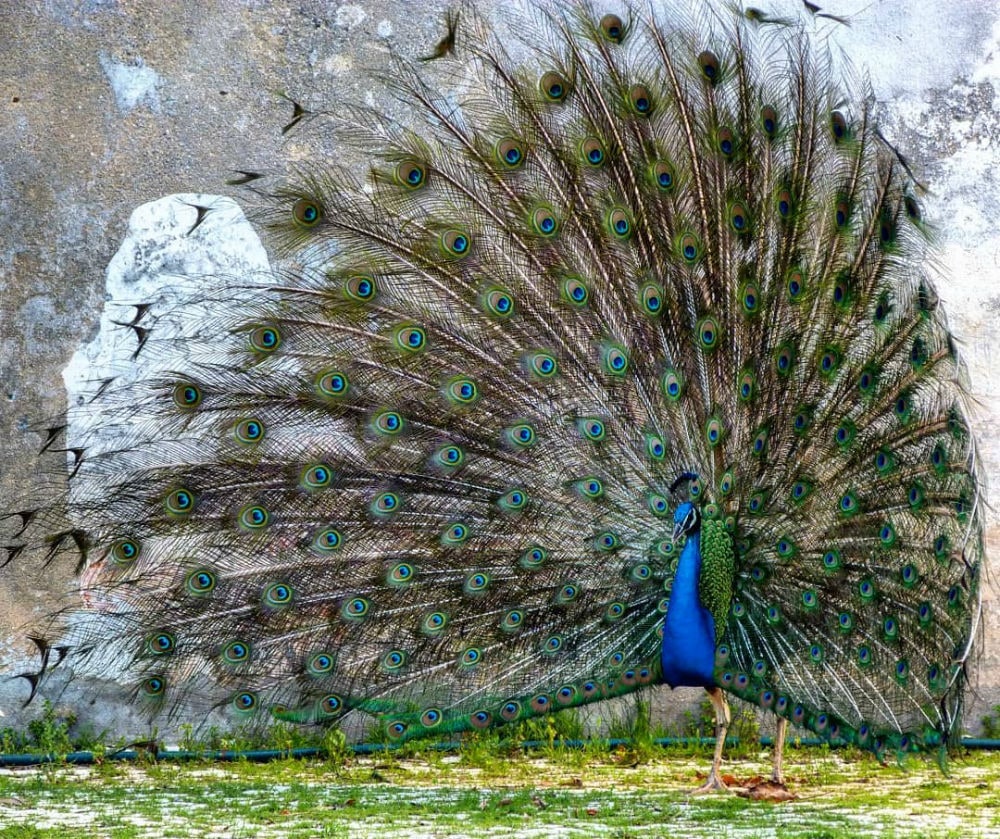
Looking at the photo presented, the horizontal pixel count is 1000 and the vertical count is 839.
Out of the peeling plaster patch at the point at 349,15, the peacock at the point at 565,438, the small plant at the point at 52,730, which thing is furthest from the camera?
the peeling plaster patch at the point at 349,15

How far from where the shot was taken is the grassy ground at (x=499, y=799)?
3.54m

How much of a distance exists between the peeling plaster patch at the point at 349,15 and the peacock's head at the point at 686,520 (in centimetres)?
250

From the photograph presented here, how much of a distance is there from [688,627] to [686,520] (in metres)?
A: 0.34

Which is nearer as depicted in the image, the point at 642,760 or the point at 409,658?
the point at 409,658

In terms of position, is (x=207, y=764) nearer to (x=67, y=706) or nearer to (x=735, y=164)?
(x=67, y=706)

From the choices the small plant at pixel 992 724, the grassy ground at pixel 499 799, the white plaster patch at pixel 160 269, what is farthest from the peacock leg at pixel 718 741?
the white plaster patch at pixel 160 269

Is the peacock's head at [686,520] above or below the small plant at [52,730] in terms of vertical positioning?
above

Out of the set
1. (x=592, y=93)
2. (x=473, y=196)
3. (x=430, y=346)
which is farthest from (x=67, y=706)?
(x=592, y=93)

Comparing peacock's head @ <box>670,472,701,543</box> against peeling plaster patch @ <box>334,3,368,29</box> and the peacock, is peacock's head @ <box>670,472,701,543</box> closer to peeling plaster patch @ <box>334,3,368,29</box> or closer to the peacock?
the peacock

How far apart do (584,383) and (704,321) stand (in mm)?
435

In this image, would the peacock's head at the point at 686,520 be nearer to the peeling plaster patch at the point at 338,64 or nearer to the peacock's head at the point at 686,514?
the peacock's head at the point at 686,514

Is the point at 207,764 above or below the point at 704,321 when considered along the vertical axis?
below

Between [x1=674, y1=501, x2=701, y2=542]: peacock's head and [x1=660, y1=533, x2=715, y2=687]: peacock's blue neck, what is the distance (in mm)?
38

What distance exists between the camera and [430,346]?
4.14 meters
